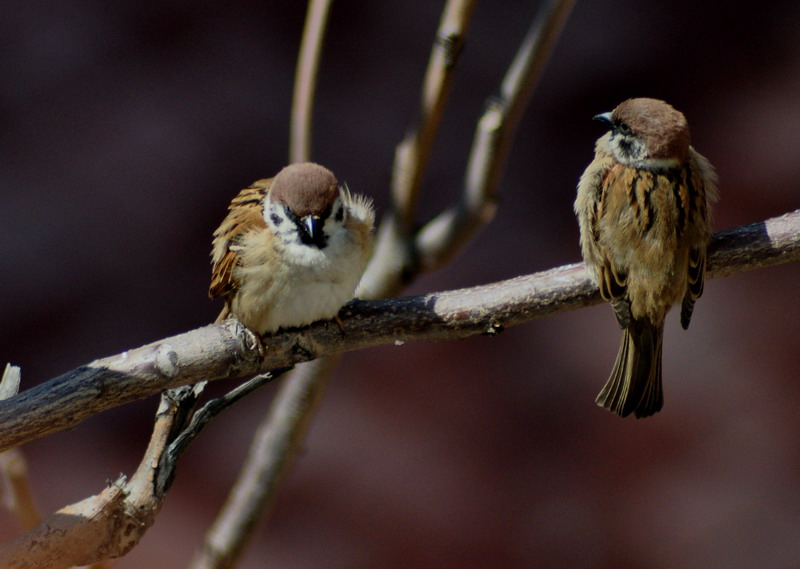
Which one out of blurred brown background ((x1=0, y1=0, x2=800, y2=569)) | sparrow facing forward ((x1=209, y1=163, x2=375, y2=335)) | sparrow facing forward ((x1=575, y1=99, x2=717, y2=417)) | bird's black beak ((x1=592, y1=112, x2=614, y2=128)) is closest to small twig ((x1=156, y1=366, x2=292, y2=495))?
sparrow facing forward ((x1=209, y1=163, x2=375, y2=335))

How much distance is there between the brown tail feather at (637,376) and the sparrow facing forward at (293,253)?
0.59 meters

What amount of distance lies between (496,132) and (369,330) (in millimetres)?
443

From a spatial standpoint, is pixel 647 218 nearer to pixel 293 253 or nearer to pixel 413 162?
pixel 413 162

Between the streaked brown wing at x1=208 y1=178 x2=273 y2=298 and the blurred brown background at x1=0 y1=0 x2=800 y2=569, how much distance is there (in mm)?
775

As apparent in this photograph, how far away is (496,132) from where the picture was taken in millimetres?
1770

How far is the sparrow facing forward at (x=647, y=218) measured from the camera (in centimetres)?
181

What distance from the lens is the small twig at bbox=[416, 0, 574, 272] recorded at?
1.77 m

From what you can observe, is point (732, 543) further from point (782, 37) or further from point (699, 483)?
point (782, 37)

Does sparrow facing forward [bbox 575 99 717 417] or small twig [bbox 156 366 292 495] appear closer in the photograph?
small twig [bbox 156 366 292 495]

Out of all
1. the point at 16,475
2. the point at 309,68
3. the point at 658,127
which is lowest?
the point at 16,475

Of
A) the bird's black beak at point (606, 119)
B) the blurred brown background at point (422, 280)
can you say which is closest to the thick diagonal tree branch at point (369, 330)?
the bird's black beak at point (606, 119)

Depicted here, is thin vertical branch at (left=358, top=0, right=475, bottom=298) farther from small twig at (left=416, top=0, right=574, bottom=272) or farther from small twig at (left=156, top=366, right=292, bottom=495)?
small twig at (left=156, top=366, right=292, bottom=495)

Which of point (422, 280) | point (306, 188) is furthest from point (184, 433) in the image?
point (422, 280)

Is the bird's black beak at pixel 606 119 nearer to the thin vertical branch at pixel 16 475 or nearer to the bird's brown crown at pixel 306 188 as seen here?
the bird's brown crown at pixel 306 188
